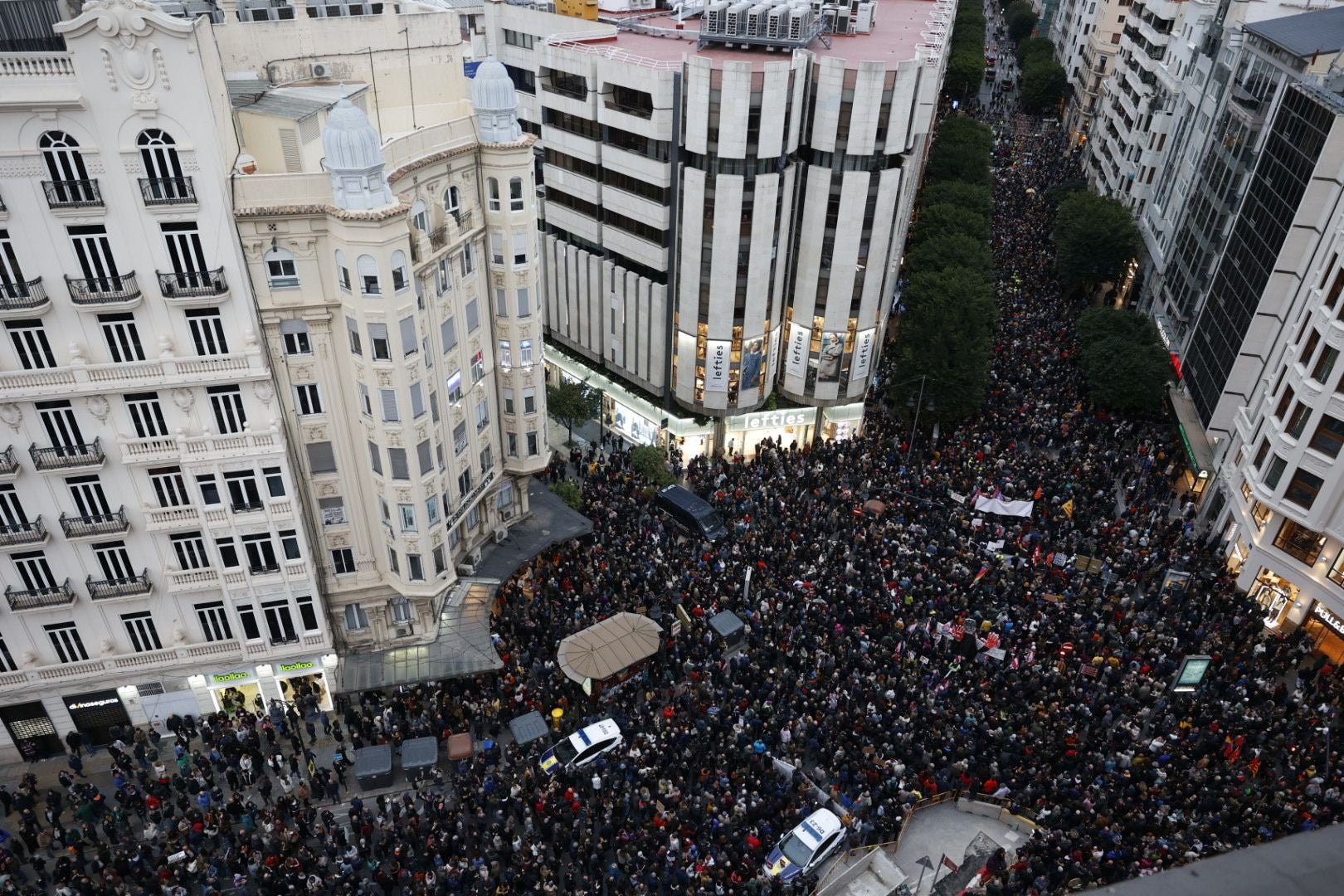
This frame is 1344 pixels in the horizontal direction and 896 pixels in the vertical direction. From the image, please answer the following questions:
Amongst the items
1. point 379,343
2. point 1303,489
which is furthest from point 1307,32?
point 379,343

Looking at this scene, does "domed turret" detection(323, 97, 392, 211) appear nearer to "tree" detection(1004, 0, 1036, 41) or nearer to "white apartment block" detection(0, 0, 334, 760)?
"white apartment block" detection(0, 0, 334, 760)

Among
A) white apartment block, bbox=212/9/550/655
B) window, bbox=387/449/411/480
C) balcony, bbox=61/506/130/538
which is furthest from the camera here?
window, bbox=387/449/411/480

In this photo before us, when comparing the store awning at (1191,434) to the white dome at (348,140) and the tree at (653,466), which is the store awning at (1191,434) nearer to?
the tree at (653,466)

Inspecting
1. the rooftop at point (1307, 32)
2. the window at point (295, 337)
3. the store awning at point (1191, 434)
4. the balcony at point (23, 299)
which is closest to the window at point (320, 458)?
the window at point (295, 337)

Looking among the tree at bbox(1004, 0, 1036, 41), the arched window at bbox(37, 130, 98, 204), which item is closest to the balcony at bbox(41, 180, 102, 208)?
the arched window at bbox(37, 130, 98, 204)

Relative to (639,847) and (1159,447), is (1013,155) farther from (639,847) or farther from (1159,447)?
(639,847)

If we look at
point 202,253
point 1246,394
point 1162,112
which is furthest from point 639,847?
point 1162,112
